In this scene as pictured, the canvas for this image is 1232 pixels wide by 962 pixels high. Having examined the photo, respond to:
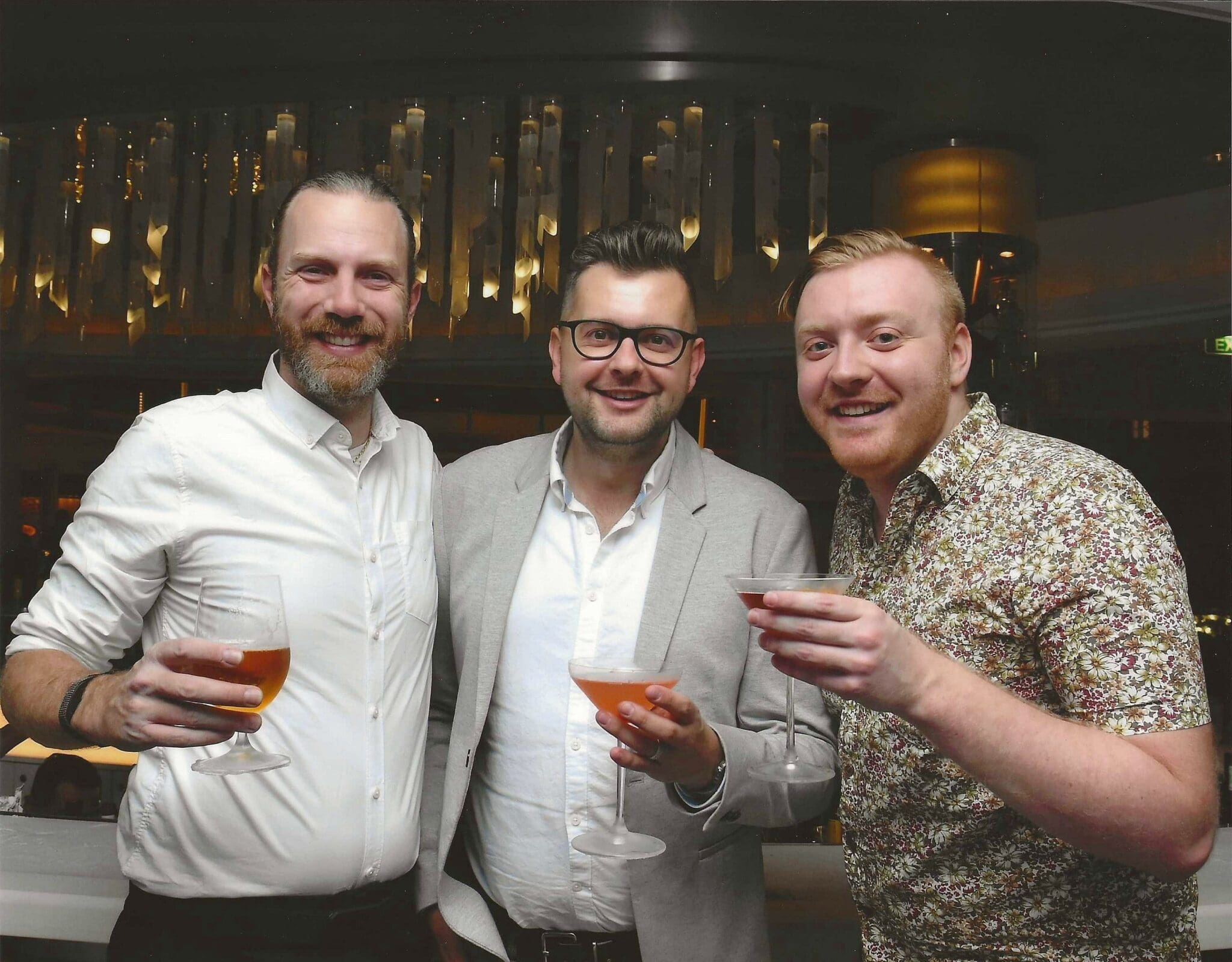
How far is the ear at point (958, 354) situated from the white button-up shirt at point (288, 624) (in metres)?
1.11

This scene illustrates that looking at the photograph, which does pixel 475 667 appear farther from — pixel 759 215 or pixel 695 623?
pixel 759 215

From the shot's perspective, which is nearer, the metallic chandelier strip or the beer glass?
the beer glass

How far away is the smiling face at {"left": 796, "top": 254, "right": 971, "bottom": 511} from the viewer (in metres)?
1.79

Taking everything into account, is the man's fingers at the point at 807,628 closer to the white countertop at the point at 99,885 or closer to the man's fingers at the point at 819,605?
the man's fingers at the point at 819,605

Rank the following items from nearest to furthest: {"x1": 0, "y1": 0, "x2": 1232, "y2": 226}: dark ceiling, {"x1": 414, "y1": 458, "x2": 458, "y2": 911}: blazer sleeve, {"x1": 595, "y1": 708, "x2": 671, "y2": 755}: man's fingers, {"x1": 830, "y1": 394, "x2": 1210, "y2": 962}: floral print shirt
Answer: {"x1": 830, "y1": 394, "x2": 1210, "y2": 962}: floral print shirt → {"x1": 595, "y1": 708, "x2": 671, "y2": 755}: man's fingers → {"x1": 414, "y1": 458, "x2": 458, "y2": 911}: blazer sleeve → {"x1": 0, "y1": 0, "x2": 1232, "y2": 226}: dark ceiling

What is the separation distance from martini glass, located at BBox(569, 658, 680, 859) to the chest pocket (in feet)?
1.65

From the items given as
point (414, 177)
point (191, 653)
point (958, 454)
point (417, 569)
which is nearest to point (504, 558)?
point (417, 569)

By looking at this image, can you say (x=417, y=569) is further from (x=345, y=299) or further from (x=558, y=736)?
(x=345, y=299)

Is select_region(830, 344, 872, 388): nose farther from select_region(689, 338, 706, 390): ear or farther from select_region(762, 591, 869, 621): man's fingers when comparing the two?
select_region(762, 591, 869, 621): man's fingers

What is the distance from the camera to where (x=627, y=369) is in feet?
6.95

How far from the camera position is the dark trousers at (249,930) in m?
1.82

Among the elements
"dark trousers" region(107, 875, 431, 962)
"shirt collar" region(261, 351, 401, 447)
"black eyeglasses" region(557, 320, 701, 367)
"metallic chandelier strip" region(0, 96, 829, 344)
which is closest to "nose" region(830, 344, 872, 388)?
"black eyeglasses" region(557, 320, 701, 367)

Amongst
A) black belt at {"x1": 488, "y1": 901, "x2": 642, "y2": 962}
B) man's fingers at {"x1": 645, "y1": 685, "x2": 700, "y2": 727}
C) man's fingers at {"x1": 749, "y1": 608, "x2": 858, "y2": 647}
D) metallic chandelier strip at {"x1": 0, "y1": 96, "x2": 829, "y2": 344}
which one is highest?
metallic chandelier strip at {"x1": 0, "y1": 96, "x2": 829, "y2": 344}

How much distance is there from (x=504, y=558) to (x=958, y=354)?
96cm
